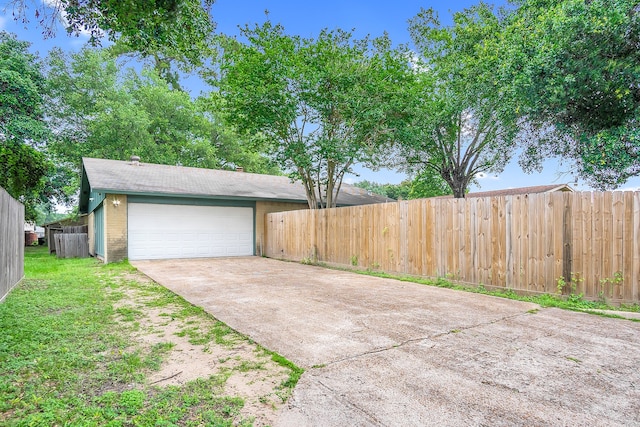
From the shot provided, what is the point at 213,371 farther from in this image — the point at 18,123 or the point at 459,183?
the point at 18,123

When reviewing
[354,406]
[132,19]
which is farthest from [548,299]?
[132,19]

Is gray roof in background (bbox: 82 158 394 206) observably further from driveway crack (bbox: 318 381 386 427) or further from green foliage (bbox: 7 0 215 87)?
driveway crack (bbox: 318 381 386 427)

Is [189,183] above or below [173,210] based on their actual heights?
above

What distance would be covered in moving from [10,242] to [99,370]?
4.25m

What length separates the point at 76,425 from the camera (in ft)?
6.34

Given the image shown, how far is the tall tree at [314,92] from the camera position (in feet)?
33.0

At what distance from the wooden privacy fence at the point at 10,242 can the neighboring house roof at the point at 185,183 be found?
4274 mm

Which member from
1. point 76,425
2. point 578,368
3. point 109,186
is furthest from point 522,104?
point 109,186

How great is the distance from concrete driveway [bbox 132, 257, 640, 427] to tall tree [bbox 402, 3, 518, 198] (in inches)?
302

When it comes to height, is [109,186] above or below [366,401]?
above

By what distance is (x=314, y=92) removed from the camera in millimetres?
10523

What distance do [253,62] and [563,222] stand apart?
840 cm

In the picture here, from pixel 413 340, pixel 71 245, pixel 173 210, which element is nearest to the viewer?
pixel 413 340

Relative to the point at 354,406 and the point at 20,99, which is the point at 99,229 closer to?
the point at 20,99
